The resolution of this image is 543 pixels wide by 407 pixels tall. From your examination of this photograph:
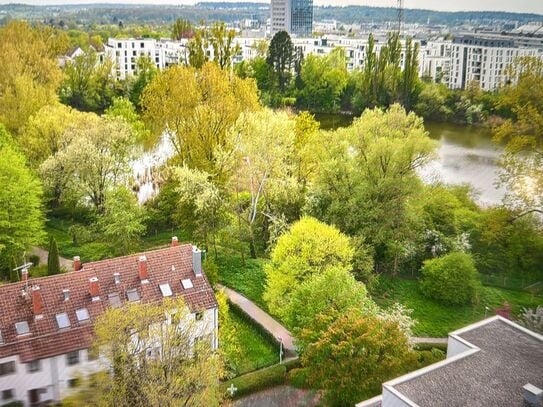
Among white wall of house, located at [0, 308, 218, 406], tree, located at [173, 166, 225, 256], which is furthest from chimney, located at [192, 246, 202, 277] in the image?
tree, located at [173, 166, 225, 256]

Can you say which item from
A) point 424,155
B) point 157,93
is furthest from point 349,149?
point 157,93

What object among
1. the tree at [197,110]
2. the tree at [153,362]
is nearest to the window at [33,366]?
the tree at [153,362]

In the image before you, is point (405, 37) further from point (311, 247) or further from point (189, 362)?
point (189, 362)

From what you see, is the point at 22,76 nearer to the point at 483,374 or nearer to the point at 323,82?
the point at 483,374

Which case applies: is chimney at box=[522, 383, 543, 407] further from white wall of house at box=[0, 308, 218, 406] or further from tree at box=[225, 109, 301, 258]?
tree at box=[225, 109, 301, 258]

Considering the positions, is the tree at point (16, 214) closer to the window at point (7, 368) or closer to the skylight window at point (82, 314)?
the skylight window at point (82, 314)

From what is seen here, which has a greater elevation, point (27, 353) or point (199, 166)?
point (199, 166)

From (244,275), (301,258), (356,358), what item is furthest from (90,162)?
(356,358)
